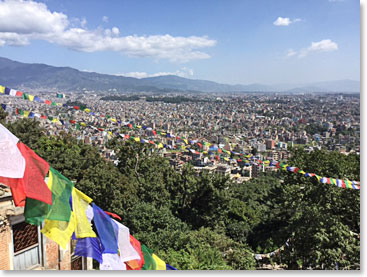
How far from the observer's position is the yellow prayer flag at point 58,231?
1583mm

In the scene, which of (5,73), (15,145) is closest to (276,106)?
(5,73)

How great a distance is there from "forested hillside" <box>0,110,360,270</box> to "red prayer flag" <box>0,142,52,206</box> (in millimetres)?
2047

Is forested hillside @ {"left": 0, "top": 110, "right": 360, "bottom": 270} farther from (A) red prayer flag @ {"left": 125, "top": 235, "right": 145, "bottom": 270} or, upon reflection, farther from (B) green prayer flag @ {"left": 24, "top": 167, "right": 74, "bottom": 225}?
(B) green prayer flag @ {"left": 24, "top": 167, "right": 74, "bottom": 225}

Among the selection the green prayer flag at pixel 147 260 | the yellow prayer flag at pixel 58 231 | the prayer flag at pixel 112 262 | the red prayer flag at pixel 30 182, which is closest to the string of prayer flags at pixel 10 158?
the red prayer flag at pixel 30 182

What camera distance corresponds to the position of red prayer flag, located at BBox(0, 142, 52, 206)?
1.43 meters

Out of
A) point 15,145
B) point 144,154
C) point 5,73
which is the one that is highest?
point 5,73

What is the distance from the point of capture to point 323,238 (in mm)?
3549

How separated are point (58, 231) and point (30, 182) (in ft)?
1.03

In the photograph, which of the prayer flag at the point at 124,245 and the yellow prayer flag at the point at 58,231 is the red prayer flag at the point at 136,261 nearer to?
the prayer flag at the point at 124,245

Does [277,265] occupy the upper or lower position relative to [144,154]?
lower

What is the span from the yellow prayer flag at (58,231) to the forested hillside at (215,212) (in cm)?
180

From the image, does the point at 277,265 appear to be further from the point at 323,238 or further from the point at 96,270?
the point at 96,270

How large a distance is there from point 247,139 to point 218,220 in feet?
79.8

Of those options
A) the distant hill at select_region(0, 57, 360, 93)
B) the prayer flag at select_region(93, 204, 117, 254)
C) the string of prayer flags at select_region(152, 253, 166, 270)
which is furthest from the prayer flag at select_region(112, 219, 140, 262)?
the distant hill at select_region(0, 57, 360, 93)
